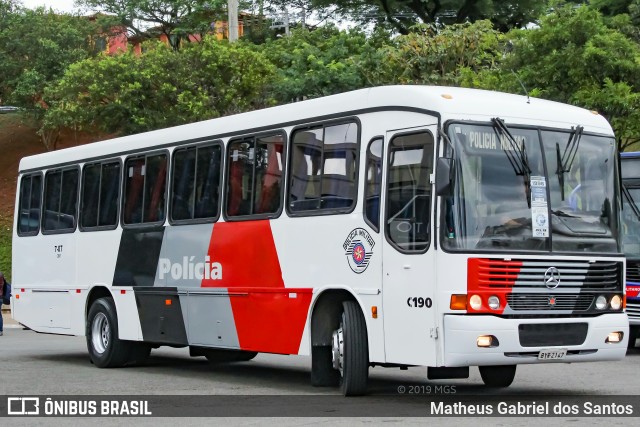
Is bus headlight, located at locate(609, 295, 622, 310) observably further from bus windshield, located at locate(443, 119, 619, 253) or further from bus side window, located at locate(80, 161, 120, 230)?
bus side window, located at locate(80, 161, 120, 230)

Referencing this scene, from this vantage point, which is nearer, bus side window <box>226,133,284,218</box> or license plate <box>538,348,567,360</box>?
license plate <box>538,348,567,360</box>

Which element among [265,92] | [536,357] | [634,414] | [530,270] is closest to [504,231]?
[530,270]

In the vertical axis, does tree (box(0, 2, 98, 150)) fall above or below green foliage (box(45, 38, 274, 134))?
above

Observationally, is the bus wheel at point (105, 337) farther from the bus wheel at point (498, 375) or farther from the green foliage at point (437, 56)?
the green foliage at point (437, 56)

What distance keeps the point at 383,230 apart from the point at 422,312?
3.45 ft

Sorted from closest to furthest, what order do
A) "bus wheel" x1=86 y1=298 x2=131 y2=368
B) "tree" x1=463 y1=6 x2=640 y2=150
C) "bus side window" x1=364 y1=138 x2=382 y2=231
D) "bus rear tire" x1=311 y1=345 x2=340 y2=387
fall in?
"bus side window" x1=364 y1=138 x2=382 y2=231 < "bus rear tire" x1=311 y1=345 x2=340 y2=387 < "bus wheel" x1=86 y1=298 x2=131 y2=368 < "tree" x1=463 y1=6 x2=640 y2=150

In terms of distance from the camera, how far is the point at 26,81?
161 ft

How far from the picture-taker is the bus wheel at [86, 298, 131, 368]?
56.5 feet

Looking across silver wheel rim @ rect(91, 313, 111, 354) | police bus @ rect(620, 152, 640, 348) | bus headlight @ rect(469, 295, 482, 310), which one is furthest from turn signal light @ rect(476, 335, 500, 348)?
silver wheel rim @ rect(91, 313, 111, 354)

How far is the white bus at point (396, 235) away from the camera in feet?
37.2

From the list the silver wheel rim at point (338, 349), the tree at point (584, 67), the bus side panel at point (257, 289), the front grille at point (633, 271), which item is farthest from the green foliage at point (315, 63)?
the silver wheel rim at point (338, 349)

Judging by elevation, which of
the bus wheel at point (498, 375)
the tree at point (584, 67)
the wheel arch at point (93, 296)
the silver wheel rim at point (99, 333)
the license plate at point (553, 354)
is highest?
the tree at point (584, 67)

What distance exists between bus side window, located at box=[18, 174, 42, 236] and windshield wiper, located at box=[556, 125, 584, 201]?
34.0 feet

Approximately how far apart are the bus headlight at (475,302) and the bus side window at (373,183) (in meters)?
1.44
